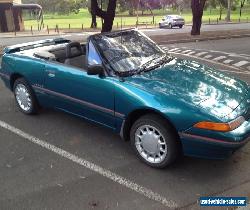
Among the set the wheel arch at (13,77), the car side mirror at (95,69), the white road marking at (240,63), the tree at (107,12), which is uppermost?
the tree at (107,12)

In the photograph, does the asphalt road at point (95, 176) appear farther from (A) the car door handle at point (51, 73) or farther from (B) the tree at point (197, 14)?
(B) the tree at point (197, 14)

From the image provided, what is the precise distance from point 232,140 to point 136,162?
4.36 feet

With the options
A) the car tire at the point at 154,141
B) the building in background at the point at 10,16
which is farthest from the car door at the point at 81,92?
the building in background at the point at 10,16

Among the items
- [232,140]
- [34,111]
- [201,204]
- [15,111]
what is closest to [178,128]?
[232,140]

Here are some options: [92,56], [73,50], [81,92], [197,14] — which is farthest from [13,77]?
[197,14]

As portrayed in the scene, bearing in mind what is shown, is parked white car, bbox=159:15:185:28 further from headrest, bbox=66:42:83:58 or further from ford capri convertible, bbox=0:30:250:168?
headrest, bbox=66:42:83:58

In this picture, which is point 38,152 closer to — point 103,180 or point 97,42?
point 103,180

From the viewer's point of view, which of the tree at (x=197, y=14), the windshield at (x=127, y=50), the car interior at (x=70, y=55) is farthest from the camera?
→ the tree at (x=197, y=14)

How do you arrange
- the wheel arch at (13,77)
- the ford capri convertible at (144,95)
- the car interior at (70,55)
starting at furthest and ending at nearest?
the wheel arch at (13,77)
the car interior at (70,55)
the ford capri convertible at (144,95)

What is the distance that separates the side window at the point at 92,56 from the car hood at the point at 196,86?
602 millimetres

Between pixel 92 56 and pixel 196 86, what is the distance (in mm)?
1511

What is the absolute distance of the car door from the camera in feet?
15.4

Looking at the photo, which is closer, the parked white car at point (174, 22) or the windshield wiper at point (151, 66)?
the windshield wiper at point (151, 66)

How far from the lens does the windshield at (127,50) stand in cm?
486
